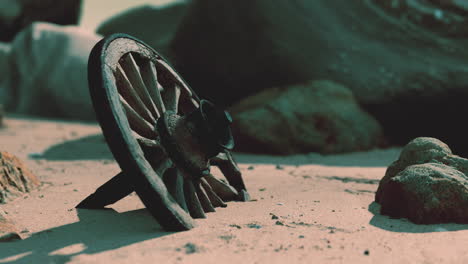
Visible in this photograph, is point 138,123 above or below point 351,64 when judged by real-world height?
below

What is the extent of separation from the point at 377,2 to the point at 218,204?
512 centimetres

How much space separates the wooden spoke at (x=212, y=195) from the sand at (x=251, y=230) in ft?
0.28

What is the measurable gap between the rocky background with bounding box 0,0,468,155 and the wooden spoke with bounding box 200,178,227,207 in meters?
2.95

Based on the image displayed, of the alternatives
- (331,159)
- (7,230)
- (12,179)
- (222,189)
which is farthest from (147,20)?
(7,230)

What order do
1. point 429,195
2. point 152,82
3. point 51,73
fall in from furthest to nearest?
1. point 51,73
2. point 152,82
3. point 429,195

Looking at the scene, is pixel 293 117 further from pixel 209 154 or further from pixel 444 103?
pixel 209 154

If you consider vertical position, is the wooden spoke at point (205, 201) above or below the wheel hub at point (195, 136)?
below

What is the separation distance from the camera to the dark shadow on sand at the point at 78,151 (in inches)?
196

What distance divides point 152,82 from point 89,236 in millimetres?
1012

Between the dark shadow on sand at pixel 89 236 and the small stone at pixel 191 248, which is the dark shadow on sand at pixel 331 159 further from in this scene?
the small stone at pixel 191 248

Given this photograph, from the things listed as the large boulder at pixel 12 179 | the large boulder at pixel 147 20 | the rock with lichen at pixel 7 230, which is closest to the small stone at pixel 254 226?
the rock with lichen at pixel 7 230

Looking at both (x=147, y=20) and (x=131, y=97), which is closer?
(x=131, y=97)

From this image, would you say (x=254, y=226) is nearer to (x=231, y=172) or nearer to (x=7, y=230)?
(x=231, y=172)

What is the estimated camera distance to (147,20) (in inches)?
618
